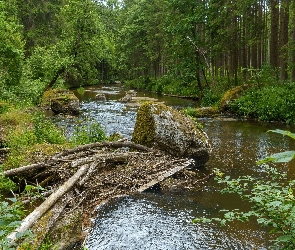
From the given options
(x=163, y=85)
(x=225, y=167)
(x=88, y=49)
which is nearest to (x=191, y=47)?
(x=88, y=49)

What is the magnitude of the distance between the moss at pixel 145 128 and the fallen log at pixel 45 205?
Answer: 2.52m

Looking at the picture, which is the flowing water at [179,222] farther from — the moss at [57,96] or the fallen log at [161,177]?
the moss at [57,96]

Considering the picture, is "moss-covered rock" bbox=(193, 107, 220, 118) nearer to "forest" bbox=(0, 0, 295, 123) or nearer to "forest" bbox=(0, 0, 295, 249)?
"forest" bbox=(0, 0, 295, 249)

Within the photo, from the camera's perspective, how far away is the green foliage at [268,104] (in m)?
17.1

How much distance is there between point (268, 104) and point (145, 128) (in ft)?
36.0

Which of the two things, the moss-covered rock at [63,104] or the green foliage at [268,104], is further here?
the moss-covered rock at [63,104]

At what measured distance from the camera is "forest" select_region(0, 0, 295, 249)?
11.6 metres

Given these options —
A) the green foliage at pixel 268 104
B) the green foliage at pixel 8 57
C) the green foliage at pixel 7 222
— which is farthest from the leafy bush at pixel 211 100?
the green foliage at pixel 7 222

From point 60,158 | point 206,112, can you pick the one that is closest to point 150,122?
point 60,158

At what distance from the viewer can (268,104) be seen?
18.1 metres

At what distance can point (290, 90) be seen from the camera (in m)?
18.3

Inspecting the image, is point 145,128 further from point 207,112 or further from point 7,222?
point 207,112

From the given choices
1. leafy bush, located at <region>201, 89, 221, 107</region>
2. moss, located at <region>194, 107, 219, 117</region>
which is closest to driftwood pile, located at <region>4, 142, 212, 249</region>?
moss, located at <region>194, 107, 219, 117</region>

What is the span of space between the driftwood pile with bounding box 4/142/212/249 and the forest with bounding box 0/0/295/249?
0.78 meters
